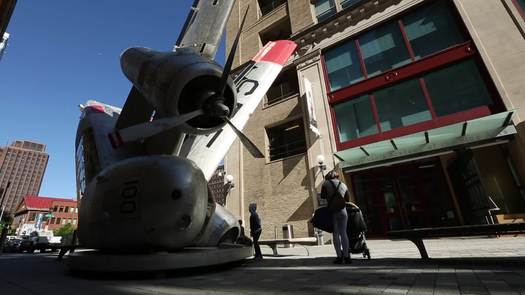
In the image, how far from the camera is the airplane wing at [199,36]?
5.41 metres

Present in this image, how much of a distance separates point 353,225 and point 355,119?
917 centimetres

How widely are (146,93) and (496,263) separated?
603cm

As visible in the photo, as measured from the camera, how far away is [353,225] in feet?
16.5

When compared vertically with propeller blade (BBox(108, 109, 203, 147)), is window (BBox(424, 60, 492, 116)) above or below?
above

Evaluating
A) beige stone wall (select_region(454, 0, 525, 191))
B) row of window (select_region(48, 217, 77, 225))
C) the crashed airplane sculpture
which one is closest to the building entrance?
beige stone wall (select_region(454, 0, 525, 191))

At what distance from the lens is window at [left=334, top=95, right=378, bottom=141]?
1260 centimetres

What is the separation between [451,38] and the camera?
1163 cm

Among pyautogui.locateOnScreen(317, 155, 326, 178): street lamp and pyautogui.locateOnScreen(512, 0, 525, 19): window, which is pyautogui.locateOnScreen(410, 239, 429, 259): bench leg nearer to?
pyautogui.locateOnScreen(317, 155, 326, 178): street lamp

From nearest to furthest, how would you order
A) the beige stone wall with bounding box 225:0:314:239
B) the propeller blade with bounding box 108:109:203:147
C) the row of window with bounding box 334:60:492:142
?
1. the propeller blade with bounding box 108:109:203:147
2. the row of window with bounding box 334:60:492:142
3. the beige stone wall with bounding box 225:0:314:239

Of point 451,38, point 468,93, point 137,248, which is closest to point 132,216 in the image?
point 137,248

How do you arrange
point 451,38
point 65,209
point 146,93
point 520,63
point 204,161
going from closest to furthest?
point 146,93 < point 204,161 < point 520,63 < point 451,38 < point 65,209

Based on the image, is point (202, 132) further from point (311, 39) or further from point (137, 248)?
point (311, 39)

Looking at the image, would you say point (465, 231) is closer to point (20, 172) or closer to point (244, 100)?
point (244, 100)

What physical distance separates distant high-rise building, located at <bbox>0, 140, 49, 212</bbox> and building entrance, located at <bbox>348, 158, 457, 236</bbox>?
157m
